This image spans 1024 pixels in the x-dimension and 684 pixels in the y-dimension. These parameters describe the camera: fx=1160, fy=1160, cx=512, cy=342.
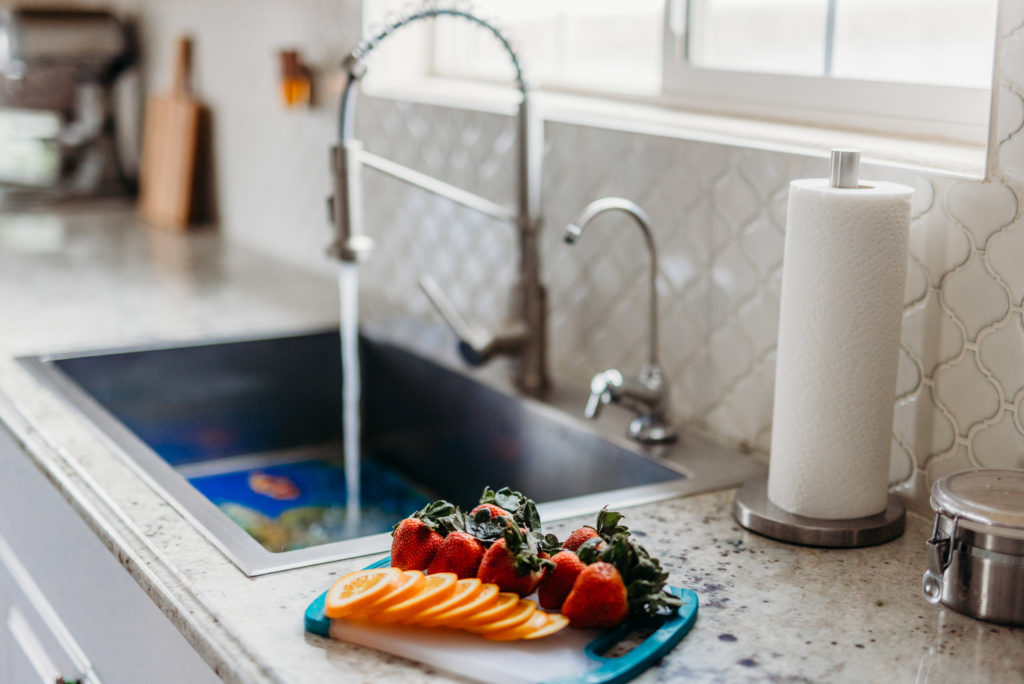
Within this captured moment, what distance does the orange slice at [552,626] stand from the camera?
849mm

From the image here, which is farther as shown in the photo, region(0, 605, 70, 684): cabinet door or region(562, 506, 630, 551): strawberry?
region(0, 605, 70, 684): cabinet door

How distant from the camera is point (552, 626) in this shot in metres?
0.86

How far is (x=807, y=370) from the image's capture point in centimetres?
106

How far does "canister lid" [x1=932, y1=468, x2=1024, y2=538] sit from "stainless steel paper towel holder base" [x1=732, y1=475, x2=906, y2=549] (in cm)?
13

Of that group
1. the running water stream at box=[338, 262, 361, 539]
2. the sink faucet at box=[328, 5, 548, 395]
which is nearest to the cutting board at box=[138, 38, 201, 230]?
the running water stream at box=[338, 262, 361, 539]

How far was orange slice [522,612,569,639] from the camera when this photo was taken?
85 centimetres

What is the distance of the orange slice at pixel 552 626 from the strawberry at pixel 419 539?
0.36 ft

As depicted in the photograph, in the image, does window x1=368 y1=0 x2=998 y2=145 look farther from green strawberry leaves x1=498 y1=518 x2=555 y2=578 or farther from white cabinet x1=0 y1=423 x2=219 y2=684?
white cabinet x1=0 y1=423 x2=219 y2=684

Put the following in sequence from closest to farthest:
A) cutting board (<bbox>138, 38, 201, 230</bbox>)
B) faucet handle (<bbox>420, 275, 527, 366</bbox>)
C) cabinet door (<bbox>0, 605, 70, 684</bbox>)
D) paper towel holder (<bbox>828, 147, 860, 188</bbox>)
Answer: paper towel holder (<bbox>828, 147, 860, 188</bbox>), cabinet door (<bbox>0, 605, 70, 684</bbox>), faucet handle (<bbox>420, 275, 527, 366</bbox>), cutting board (<bbox>138, 38, 201, 230</bbox>)

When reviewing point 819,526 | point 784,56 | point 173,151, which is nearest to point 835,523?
point 819,526

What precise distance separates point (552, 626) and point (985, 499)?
358mm

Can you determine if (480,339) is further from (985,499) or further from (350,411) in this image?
(985,499)

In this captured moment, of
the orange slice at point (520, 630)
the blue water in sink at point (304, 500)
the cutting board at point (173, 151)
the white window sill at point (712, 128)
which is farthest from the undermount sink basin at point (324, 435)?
the cutting board at point (173, 151)

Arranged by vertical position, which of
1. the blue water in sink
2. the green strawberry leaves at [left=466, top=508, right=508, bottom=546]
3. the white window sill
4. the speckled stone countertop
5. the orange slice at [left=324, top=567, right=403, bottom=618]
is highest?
the white window sill
